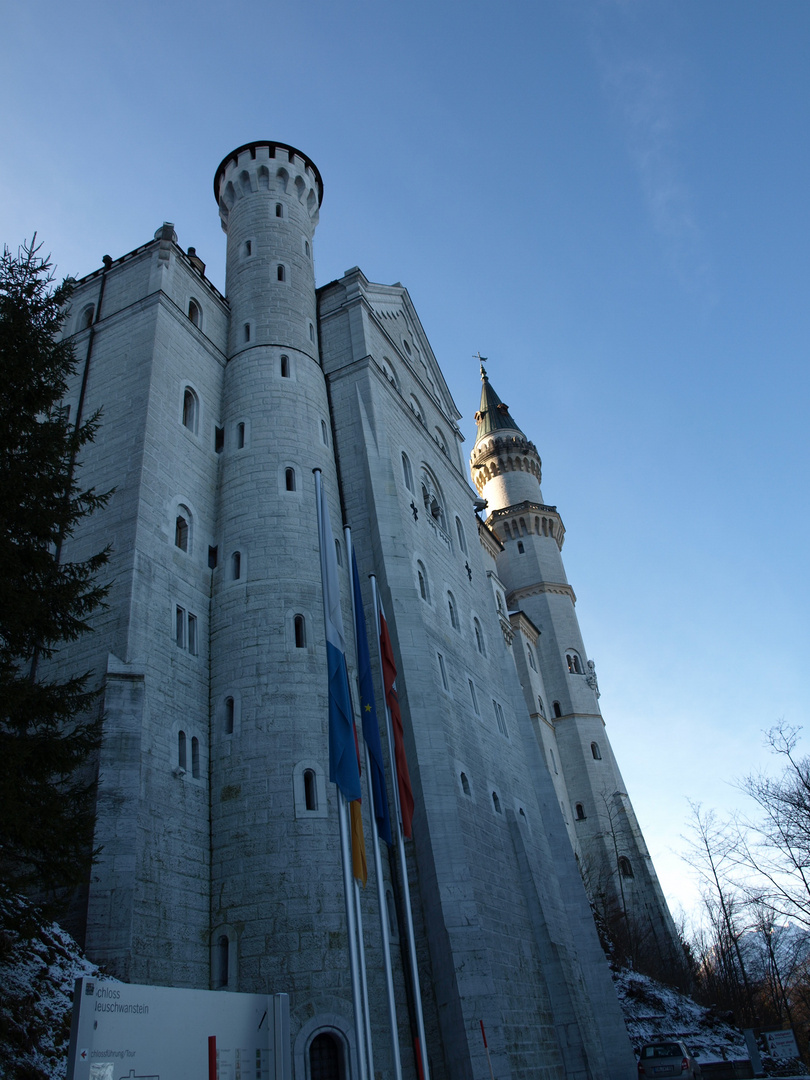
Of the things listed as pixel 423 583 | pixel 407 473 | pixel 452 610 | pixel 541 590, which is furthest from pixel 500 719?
pixel 541 590

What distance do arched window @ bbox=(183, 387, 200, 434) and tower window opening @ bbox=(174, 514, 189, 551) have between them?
344cm

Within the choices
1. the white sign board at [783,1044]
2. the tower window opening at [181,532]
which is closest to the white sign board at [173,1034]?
the tower window opening at [181,532]

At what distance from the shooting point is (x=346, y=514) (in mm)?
27328

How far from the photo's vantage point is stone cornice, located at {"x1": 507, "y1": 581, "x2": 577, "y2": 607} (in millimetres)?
57438

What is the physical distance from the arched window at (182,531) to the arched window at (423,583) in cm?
778

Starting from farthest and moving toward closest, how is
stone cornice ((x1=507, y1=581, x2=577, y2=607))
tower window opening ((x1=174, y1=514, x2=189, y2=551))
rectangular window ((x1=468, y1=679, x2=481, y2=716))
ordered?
stone cornice ((x1=507, y1=581, x2=577, y2=607)), rectangular window ((x1=468, y1=679, x2=481, y2=716)), tower window opening ((x1=174, y1=514, x2=189, y2=551))

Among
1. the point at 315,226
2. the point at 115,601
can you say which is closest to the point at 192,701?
the point at 115,601

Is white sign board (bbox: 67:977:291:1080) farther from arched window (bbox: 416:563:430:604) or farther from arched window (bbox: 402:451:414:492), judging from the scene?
arched window (bbox: 402:451:414:492)

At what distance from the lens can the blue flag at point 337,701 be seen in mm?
12602

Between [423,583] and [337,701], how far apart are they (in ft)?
48.5

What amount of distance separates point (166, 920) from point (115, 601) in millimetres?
7179

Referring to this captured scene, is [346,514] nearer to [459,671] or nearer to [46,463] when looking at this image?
[459,671]

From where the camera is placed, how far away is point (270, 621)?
21.9 metres

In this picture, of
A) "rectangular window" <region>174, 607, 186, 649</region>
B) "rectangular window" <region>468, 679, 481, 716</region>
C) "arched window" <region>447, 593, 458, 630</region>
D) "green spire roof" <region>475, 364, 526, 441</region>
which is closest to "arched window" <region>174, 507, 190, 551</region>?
"rectangular window" <region>174, 607, 186, 649</region>
